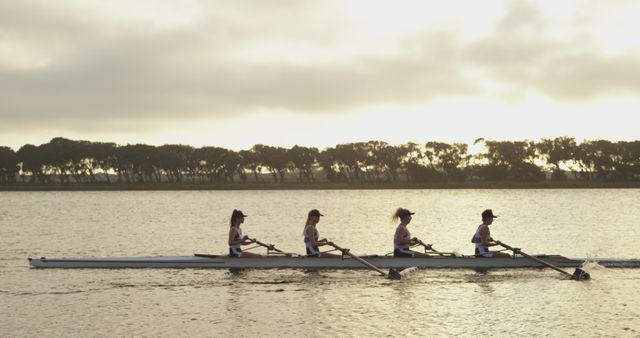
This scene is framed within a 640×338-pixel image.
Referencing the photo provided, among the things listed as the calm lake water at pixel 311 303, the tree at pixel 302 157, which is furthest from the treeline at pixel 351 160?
the calm lake water at pixel 311 303

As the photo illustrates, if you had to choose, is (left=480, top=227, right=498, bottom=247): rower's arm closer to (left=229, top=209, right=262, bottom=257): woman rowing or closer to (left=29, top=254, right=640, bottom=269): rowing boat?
(left=29, top=254, right=640, bottom=269): rowing boat

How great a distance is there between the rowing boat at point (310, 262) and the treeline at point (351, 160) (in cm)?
13741

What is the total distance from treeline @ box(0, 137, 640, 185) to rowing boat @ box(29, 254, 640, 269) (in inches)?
5410

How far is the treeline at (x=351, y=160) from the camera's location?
159 metres

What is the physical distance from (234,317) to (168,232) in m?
36.2

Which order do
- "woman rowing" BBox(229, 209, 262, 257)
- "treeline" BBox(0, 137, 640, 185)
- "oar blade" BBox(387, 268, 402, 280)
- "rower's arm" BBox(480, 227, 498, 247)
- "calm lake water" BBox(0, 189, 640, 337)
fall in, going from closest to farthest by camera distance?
1. "calm lake water" BBox(0, 189, 640, 337)
2. "oar blade" BBox(387, 268, 402, 280)
3. "woman rowing" BBox(229, 209, 262, 257)
4. "rower's arm" BBox(480, 227, 498, 247)
5. "treeline" BBox(0, 137, 640, 185)

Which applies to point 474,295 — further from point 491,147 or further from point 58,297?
point 491,147

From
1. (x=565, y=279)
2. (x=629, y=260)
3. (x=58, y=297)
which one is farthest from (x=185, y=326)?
(x=629, y=260)

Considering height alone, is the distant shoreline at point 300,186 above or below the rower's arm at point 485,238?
above

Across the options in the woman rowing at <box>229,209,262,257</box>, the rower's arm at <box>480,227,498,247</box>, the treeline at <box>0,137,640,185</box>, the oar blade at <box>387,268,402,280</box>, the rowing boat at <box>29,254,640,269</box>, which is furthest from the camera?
the treeline at <box>0,137,640,185</box>

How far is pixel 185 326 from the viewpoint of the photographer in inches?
743

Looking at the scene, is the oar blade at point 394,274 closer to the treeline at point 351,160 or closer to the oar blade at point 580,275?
the oar blade at point 580,275

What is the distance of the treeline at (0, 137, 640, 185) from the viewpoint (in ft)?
522

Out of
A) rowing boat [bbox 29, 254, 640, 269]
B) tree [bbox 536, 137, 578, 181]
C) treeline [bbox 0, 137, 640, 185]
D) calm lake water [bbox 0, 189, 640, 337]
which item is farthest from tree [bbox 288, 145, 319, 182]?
rowing boat [bbox 29, 254, 640, 269]
